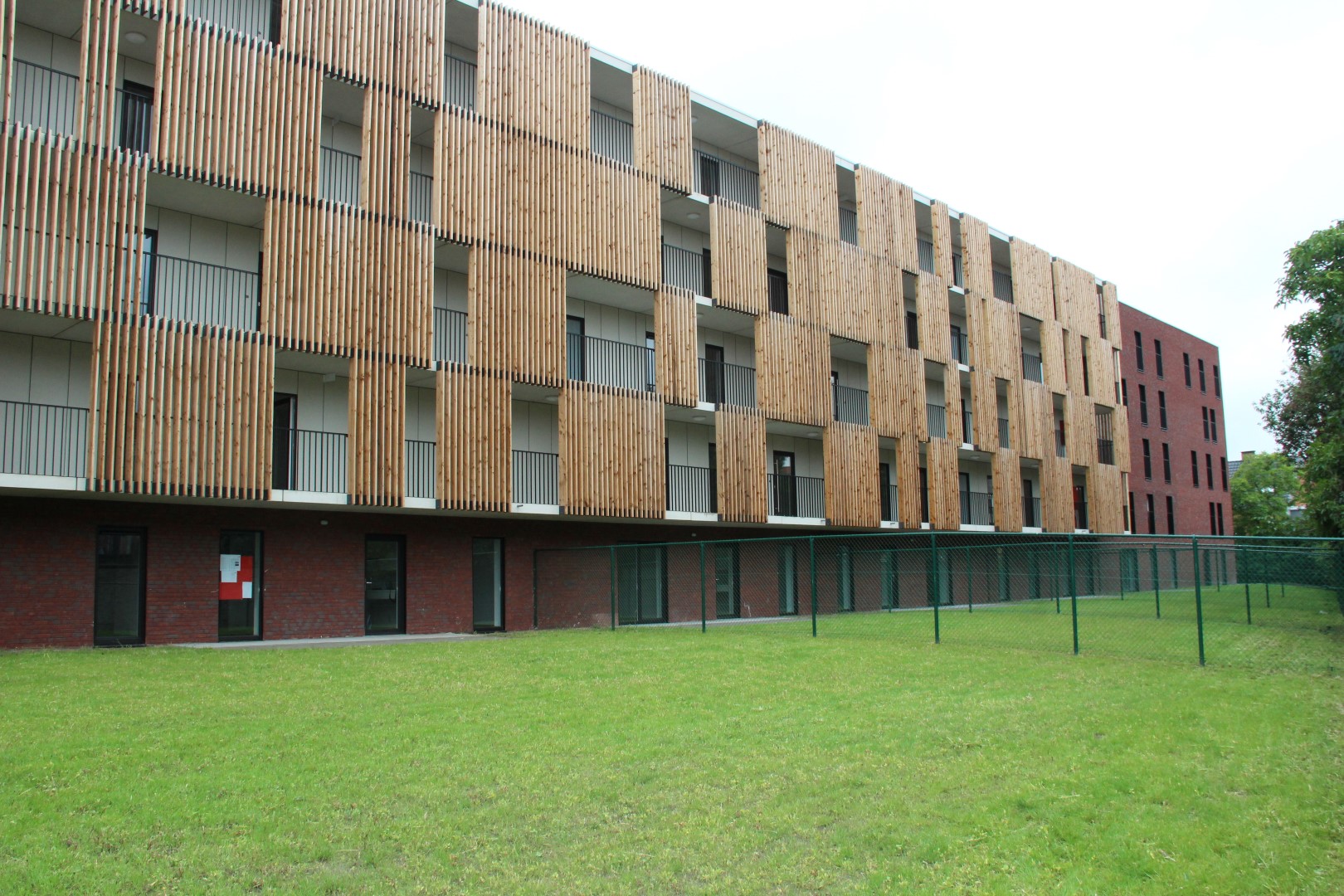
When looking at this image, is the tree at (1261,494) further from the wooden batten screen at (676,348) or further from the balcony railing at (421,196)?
the balcony railing at (421,196)

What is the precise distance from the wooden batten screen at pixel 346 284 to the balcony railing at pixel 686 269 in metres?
7.26

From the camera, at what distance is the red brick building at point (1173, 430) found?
46.1 meters

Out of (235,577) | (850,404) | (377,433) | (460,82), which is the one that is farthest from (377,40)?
(850,404)

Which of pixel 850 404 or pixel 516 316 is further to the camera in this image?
pixel 850 404

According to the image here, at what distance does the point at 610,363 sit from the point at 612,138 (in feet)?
19.8

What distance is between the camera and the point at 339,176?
20453 millimetres

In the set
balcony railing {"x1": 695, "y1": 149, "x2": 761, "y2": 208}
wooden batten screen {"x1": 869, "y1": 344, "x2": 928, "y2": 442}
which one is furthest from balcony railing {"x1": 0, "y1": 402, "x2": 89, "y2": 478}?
wooden batten screen {"x1": 869, "y1": 344, "x2": 928, "y2": 442}

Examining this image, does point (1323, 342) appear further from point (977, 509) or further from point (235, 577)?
point (235, 577)

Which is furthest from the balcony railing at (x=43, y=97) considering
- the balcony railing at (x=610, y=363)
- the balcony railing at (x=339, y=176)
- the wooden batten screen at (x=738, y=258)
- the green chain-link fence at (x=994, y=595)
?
the wooden batten screen at (x=738, y=258)

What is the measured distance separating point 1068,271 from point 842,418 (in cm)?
1738

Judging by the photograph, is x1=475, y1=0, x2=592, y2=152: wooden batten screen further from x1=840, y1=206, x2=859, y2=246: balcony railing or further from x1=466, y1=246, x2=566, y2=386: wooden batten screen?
x1=840, y1=206, x2=859, y2=246: balcony railing

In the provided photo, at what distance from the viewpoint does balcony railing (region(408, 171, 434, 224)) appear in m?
21.4

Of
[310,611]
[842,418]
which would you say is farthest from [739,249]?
[310,611]

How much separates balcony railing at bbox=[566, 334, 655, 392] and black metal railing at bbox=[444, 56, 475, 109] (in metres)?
5.81
